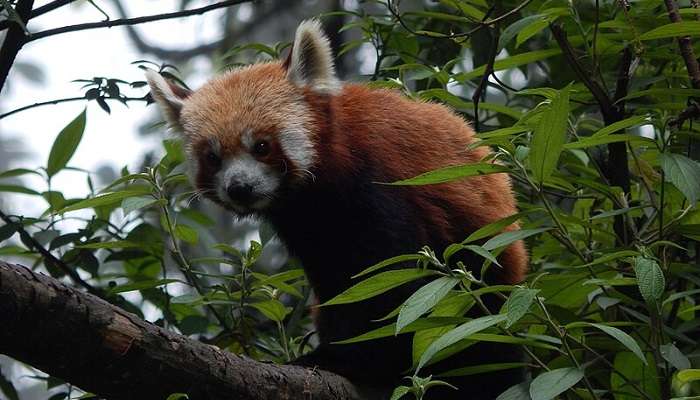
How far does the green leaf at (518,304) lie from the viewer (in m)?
2.73

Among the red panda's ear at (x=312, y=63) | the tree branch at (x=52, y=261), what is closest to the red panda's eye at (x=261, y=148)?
the red panda's ear at (x=312, y=63)

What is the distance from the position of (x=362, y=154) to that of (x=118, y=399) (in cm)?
195

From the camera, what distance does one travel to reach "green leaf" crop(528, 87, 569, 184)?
2994 mm

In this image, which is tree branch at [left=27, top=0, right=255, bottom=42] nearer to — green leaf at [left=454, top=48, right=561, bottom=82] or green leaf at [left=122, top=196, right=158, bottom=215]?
green leaf at [left=122, top=196, right=158, bottom=215]

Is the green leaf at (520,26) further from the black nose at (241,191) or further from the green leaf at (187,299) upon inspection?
the green leaf at (187,299)

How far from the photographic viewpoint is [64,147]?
15.6ft

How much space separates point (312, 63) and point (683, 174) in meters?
2.02

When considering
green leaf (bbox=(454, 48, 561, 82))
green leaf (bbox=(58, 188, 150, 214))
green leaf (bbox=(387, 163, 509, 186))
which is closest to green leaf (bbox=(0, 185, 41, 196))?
green leaf (bbox=(58, 188, 150, 214))

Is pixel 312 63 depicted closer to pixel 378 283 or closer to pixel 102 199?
pixel 102 199

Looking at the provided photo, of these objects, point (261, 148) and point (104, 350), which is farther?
point (261, 148)

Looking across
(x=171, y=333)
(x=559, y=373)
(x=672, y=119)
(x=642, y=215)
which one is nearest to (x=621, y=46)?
(x=672, y=119)

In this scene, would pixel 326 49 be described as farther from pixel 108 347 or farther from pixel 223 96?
pixel 108 347

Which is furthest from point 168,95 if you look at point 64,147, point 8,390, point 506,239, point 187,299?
point 506,239

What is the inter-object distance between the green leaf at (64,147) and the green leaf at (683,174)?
2748 mm
